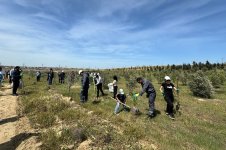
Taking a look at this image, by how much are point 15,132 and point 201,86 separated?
57.8 ft

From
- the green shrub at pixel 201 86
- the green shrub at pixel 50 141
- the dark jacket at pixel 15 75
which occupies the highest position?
the dark jacket at pixel 15 75

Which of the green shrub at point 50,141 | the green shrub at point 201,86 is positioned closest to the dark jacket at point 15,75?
the green shrub at point 50,141

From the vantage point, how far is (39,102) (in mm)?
15039

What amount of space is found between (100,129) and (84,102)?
259 inches

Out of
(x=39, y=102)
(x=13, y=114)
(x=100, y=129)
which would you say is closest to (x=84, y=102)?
(x=39, y=102)

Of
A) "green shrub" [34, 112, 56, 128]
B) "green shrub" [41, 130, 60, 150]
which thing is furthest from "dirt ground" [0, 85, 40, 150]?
"green shrub" [34, 112, 56, 128]

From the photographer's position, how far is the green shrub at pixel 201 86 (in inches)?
899

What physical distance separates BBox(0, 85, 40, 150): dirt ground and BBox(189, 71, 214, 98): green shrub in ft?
52.4

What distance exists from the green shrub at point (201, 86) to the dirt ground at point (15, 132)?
52.4ft

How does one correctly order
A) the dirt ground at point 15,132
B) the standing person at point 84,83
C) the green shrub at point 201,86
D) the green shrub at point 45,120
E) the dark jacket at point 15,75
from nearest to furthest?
1. the dirt ground at point 15,132
2. the green shrub at point 45,120
3. the standing person at point 84,83
4. the dark jacket at point 15,75
5. the green shrub at point 201,86

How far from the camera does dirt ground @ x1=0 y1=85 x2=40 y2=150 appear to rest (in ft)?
29.2

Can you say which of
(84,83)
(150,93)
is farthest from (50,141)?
(84,83)

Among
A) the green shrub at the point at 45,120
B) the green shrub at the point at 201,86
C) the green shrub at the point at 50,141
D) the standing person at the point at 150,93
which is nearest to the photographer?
the green shrub at the point at 50,141

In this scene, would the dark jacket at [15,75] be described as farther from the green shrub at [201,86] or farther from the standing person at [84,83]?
the green shrub at [201,86]
